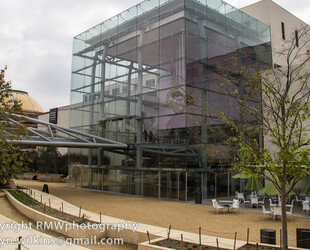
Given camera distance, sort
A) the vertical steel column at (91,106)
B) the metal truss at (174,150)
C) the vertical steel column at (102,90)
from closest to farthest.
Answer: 1. the metal truss at (174,150)
2. the vertical steel column at (102,90)
3. the vertical steel column at (91,106)

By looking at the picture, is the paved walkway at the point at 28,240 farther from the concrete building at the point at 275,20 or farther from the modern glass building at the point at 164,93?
the concrete building at the point at 275,20

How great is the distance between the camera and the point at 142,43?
87.3 feet

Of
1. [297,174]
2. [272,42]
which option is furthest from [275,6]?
[297,174]

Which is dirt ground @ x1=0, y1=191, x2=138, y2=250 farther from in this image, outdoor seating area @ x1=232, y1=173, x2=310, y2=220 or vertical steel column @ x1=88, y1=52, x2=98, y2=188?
vertical steel column @ x1=88, y1=52, x2=98, y2=188

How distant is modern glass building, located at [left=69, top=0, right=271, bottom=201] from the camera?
2239 cm

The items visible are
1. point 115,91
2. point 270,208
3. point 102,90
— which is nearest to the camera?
point 270,208

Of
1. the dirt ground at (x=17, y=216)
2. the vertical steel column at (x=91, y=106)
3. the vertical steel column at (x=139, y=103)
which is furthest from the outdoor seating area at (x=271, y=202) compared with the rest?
the vertical steel column at (x=91, y=106)

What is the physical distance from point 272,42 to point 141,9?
13.4m

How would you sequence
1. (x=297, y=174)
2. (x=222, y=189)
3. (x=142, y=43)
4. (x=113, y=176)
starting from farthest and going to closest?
1. (x=113, y=176)
2. (x=142, y=43)
3. (x=222, y=189)
4. (x=297, y=174)

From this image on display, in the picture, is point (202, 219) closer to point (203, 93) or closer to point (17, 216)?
point (17, 216)

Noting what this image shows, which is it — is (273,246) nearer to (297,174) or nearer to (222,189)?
(297,174)

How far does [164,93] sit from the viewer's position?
23.7m

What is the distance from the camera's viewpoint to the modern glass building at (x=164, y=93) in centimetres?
2239

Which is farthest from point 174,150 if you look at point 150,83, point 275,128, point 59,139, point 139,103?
point 275,128
